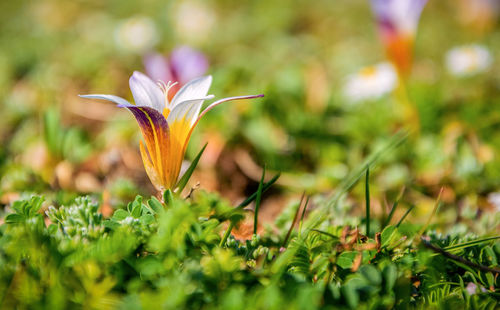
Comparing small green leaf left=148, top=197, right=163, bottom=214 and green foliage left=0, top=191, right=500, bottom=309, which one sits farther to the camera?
small green leaf left=148, top=197, right=163, bottom=214

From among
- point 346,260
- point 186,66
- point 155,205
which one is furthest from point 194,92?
point 186,66

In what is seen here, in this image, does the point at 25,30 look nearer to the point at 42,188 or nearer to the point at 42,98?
the point at 42,98

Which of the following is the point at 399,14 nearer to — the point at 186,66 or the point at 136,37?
the point at 186,66

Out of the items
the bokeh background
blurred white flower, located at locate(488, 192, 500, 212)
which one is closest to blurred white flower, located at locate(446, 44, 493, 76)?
the bokeh background

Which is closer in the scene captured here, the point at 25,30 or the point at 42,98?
the point at 42,98

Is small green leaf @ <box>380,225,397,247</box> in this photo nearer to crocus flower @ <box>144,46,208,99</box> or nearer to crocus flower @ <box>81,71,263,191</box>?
crocus flower @ <box>81,71,263,191</box>

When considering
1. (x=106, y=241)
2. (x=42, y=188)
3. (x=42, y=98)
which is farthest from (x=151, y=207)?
(x=42, y=98)
